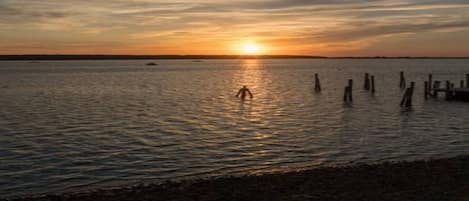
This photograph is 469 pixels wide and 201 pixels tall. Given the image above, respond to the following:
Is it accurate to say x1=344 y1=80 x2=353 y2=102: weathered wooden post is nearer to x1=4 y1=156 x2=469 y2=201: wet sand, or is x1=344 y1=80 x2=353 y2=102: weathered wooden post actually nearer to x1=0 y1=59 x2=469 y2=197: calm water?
x1=0 y1=59 x2=469 y2=197: calm water

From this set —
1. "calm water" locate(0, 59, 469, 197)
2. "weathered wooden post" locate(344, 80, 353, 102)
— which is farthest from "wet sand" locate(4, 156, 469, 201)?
"weathered wooden post" locate(344, 80, 353, 102)

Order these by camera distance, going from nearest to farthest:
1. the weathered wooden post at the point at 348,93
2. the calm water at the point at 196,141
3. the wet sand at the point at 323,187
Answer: the wet sand at the point at 323,187 < the calm water at the point at 196,141 < the weathered wooden post at the point at 348,93

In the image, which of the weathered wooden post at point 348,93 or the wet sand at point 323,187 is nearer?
the wet sand at point 323,187

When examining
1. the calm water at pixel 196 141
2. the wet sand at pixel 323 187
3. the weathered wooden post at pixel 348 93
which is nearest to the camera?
the wet sand at pixel 323 187

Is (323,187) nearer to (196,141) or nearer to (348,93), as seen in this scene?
(196,141)

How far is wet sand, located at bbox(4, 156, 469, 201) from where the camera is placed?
11117mm

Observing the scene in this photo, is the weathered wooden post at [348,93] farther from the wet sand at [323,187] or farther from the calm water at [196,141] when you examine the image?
the wet sand at [323,187]

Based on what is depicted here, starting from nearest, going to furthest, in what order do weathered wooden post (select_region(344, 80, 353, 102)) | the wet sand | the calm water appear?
the wet sand, the calm water, weathered wooden post (select_region(344, 80, 353, 102))

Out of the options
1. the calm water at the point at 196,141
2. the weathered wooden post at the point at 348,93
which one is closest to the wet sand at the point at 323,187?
the calm water at the point at 196,141

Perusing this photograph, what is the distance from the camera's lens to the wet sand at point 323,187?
11.1 metres

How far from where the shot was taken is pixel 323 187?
11906 mm

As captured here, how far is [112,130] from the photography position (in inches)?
1005

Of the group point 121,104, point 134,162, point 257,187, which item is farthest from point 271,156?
point 121,104

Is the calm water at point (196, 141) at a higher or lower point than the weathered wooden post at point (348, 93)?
lower
